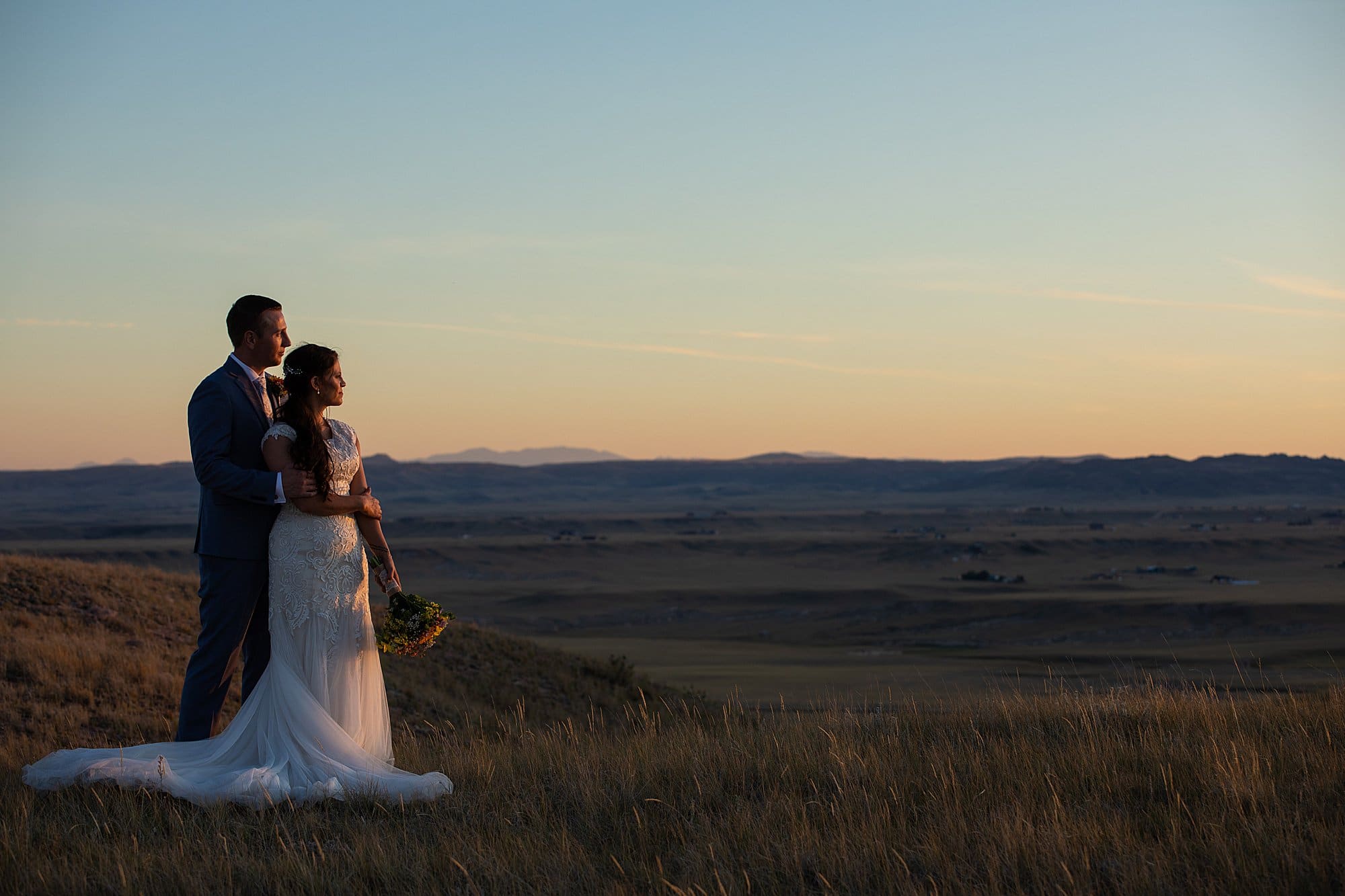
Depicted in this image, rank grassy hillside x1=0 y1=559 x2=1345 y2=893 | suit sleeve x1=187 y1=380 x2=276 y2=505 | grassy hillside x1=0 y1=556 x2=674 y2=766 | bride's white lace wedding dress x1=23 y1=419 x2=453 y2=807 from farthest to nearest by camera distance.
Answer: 1. grassy hillside x1=0 y1=556 x2=674 y2=766
2. suit sleeve x1=187 y1=380 x2=276 y2=505
3. bride's white lace wedding dress x1=23 y1=419 x2=453 y2=807
4. grassy hillside x1=0 y1=559 x2=1345 y2=893

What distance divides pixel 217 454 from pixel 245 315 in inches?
27.8

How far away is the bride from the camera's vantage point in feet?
18.5

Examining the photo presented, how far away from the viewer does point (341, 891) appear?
4348 mm

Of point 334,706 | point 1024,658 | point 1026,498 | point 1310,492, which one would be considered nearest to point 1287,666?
point 1024,658

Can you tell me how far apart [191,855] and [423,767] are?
185cm

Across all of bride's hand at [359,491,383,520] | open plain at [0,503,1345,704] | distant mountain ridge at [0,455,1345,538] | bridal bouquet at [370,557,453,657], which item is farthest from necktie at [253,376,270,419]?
distant mountain ridge at [0,455,1345,538]

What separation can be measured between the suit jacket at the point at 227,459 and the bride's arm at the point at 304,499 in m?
0.08

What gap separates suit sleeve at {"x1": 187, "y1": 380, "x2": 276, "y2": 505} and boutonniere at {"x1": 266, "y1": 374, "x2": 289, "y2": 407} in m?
0.27

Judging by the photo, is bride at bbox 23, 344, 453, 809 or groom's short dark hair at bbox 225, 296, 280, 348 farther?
groom's short dark hair at bbox 225, 296, 280, 348

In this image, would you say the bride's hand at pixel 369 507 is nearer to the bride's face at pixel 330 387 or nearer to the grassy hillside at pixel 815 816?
the bride's face at pixel 330 387

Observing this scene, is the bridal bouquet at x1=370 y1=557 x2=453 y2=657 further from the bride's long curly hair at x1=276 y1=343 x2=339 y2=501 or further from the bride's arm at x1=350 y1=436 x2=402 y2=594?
the bride's long curly hair at x1=276 y1=343 x2=339 y2=501

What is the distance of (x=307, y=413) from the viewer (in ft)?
19.7

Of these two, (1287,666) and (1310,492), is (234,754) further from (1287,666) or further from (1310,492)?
(1310,492)

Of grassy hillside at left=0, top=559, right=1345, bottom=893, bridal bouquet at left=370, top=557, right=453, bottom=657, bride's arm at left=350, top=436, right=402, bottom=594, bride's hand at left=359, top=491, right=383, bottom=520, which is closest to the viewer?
grassy hillside at left=0, top=559, right=1345, bottom=893
